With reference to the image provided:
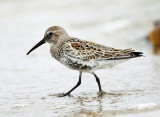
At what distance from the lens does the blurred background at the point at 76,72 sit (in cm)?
535

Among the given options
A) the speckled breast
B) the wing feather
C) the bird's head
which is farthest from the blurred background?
the bird's head

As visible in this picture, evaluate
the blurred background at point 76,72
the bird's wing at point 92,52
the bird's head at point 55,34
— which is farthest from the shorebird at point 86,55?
the blurred background at point 76,72

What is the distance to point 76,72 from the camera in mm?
Result: 8180

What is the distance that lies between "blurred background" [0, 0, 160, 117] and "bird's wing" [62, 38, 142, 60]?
0.62m

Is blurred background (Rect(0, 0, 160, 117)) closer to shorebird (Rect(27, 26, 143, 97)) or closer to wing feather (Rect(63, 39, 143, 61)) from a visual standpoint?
shorebird (Rect(27, 26, 143, 97))

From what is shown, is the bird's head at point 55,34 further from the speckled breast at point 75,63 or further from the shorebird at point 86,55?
the speckled breast at point 75,63

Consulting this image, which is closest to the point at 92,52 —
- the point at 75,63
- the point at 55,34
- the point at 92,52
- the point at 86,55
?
the point at 92,52

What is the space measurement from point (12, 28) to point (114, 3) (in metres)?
4.55

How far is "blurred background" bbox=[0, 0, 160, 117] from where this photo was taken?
535 cm

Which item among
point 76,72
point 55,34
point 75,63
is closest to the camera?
point 75,63

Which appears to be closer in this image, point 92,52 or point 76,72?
point 92,52

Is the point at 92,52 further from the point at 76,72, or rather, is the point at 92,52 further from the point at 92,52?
the point at 76,72

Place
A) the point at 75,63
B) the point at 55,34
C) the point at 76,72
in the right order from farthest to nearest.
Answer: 1. the point at 76,72
2. the point at 55,34
3. the point at 75,63

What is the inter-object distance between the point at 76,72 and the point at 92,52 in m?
2.06
